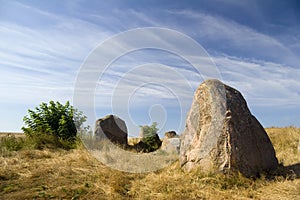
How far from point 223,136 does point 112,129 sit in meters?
8.21

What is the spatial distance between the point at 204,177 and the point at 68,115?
9.20 m

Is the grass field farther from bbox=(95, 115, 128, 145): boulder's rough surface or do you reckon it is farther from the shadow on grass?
bbox=(95, 115, 128, 145): boulder's rough surface

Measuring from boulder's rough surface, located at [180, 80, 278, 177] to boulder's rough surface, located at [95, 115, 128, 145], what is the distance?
6.86 metres

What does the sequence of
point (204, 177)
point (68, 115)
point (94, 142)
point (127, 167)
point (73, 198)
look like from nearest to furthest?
point (73, 198) < point (204, 177) < point (127, 167) < point (94, 142) < point (68, 115)

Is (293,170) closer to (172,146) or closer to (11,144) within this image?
(172,146)

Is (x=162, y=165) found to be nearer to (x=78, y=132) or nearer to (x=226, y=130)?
(x=226, y=130)

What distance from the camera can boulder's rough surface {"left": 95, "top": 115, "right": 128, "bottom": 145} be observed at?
1248cm

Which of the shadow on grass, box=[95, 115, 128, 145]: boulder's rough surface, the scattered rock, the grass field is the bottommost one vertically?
the grass field

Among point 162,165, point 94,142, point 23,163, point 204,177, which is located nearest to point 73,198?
point 204,177

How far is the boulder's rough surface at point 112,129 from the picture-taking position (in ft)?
41.0

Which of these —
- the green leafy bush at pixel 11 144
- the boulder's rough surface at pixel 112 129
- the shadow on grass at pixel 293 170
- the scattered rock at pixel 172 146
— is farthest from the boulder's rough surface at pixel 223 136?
the green leafy bush at pixel 11 144

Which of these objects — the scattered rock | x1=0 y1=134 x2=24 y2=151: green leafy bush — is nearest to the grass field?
x1=0 y1=134 x2=24 y2=151: green leafy bush

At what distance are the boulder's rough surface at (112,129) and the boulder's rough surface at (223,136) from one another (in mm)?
6861

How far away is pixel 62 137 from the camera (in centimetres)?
1188
